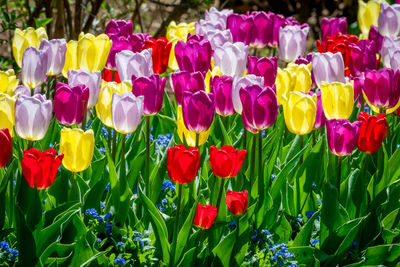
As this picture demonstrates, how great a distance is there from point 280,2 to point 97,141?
5.02 meters

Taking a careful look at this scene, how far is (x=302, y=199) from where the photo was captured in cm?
234

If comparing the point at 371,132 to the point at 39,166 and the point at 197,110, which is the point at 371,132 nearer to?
the point at 197,110

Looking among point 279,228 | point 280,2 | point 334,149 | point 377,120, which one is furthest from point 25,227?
point 280,2

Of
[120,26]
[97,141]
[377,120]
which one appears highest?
[120,26]

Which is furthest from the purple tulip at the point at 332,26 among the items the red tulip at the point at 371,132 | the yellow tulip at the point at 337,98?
the red tulip at the point at 371,132

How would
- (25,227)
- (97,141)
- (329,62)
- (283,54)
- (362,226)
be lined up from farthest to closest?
(283,54) → (97,141) → (329,62) → (362,226) → (25,227)

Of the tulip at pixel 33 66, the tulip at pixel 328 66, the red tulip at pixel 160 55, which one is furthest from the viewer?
the red tulip at pixel 160 55

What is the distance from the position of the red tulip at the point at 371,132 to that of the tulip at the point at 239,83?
36cm

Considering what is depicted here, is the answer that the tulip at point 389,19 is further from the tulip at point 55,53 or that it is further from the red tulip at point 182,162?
the red tulip at point 182,162

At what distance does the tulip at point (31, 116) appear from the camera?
201 cm

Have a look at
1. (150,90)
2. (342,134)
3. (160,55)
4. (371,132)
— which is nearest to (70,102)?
(150,90)

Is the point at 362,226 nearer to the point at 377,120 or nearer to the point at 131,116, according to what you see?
the point at 377,120

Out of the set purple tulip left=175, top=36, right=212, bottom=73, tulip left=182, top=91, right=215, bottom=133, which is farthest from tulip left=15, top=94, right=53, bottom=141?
purple tulip left=175, top=36, right=212, bottom=73

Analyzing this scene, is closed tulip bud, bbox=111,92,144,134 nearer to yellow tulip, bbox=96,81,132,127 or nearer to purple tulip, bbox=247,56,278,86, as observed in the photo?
yellow tulip, bbox=96,81,132,127
